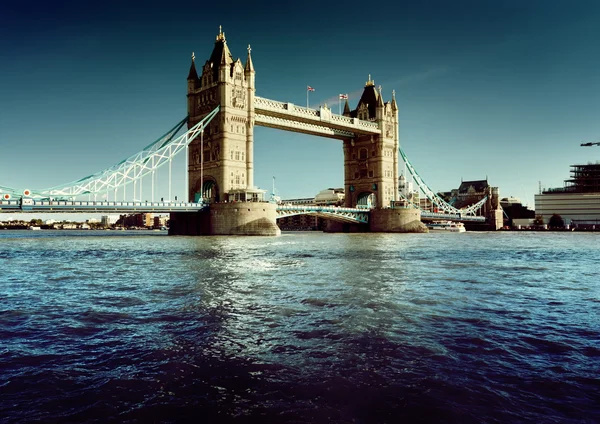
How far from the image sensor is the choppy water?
19.8 ft

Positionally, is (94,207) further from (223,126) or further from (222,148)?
(223,126)

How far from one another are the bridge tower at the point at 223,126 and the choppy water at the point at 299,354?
55810 mm

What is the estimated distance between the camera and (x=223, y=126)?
235 ft

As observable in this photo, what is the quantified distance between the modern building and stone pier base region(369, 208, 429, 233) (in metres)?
63.6

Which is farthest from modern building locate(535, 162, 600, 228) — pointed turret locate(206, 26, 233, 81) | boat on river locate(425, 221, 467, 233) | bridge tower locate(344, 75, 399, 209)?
pointed turret locate(206, 26, 233, 81)

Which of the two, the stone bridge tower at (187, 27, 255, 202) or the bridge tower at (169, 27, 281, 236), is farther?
the stone bridge tower at (187, 27, 255, 202)

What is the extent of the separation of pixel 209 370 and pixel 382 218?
88860 millimetres

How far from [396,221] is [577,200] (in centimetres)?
7470

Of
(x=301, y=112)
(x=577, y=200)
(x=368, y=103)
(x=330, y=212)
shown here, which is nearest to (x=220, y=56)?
(x=301, y=112)

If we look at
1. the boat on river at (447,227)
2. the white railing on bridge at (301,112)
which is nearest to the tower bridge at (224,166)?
the white railing on bridge at (301,112)

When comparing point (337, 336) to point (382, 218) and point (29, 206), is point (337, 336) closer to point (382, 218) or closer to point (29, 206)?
point (29, 206)

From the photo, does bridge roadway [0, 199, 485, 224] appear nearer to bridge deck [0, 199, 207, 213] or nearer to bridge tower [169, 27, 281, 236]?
bridge deck [0, 199, 207, 213]

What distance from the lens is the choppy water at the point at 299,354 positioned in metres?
6.03

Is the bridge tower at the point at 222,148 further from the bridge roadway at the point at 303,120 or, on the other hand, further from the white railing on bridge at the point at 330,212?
the white railing on bridge at the point at 330,212
